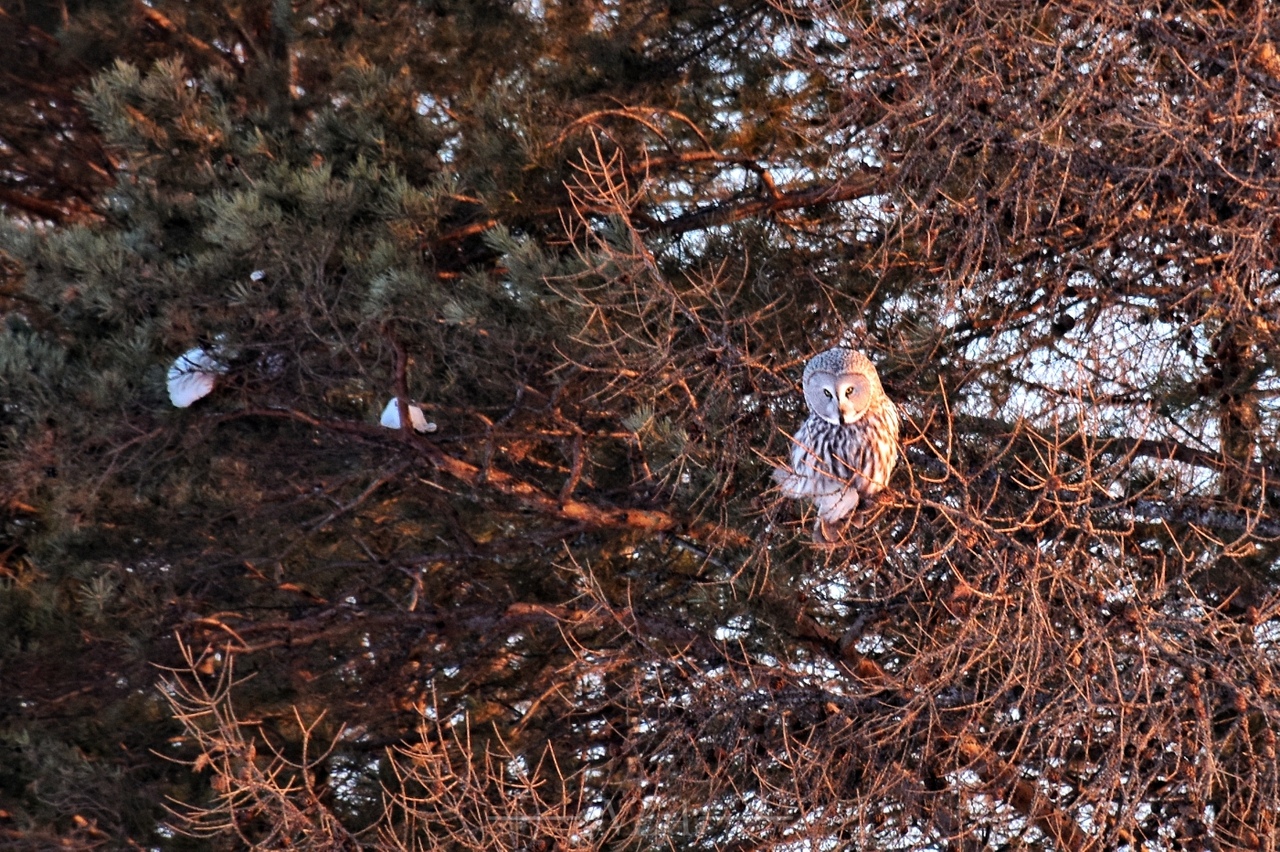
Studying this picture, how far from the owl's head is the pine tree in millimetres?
113

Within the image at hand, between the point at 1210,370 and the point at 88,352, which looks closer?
the point at 1210,370

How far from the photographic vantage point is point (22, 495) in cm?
566

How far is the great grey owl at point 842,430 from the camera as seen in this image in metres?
4.08

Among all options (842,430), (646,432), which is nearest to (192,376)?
(646,432)

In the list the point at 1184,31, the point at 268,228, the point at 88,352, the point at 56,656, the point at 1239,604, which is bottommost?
the point at 56,656

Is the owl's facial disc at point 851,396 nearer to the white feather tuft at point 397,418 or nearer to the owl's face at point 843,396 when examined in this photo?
the owl's face at point 843,396

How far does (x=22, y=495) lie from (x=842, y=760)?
3.40 m

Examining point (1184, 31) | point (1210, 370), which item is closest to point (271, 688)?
point (1210, 370)

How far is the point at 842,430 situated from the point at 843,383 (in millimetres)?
148

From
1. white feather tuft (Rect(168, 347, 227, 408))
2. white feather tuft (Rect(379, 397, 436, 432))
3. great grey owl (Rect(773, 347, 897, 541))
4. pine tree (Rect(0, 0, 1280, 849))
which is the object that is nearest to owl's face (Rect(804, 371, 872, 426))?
great grey owl (Rect(773, 347, 897, 541))

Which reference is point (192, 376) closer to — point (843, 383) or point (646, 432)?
point (646, 432)

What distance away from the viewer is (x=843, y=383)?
4156mm

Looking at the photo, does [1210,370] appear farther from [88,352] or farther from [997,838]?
[88,352]

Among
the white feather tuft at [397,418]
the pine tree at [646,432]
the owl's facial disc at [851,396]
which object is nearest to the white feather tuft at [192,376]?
the pine tree at [646,432]
